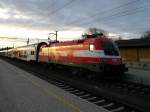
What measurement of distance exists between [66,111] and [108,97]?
381cm

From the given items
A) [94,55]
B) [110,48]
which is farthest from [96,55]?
[110,48]

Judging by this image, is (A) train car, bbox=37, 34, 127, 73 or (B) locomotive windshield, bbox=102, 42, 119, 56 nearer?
(A) train car, bbox=37, 34, 127, 73

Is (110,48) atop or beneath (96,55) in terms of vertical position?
atop

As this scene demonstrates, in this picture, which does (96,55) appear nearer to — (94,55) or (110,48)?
(94,55)

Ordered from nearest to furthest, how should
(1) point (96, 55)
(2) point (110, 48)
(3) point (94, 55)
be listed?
(1) point (96, 55)
(3) point (94, 55)
(2) point (110, 48)

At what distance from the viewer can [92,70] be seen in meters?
22.4

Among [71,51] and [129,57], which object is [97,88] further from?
[129,57]

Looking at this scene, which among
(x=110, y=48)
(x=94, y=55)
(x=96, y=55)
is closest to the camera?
(x=96, y=55)

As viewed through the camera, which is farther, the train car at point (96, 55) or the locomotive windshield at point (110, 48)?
the locomotive windshield at point (110, 48)

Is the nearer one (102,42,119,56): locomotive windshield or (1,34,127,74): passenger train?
(1,34,127,74): passenger train

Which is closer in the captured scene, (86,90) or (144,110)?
(144,110)

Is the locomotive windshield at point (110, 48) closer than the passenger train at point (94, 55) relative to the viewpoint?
No

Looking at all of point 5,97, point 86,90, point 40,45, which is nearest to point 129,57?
point 40,45

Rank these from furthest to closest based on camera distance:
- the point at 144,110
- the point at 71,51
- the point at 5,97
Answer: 1. the point at 71,51
2. the point at 5,97
3. the point at 144,110
